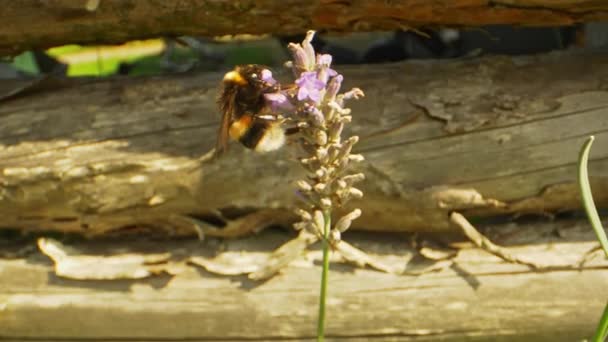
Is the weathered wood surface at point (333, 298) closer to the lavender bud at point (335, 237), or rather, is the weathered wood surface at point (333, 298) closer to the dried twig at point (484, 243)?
the dried twig at point (484, 243)

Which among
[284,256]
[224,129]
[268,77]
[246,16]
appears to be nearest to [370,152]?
[284,256]

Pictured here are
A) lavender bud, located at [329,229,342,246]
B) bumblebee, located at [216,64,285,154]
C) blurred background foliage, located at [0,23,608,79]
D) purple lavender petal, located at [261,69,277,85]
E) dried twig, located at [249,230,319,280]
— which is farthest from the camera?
blurred background foliage, located at [0,23,608,79]

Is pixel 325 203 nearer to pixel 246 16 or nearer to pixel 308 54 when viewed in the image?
pixel 308 54

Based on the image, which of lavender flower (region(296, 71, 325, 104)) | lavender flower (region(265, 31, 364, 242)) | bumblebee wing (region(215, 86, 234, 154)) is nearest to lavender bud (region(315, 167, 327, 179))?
lavender flower (region(265, 31, 364, 242))

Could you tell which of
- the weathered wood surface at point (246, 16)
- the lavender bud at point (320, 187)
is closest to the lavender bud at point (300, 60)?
the lavender bud at point (320, 187)

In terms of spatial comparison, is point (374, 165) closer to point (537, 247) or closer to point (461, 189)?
point (461, 189)

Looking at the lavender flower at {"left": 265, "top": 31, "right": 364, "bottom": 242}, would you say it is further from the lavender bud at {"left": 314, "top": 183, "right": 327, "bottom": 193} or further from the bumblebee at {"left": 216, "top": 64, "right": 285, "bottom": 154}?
the bumblebee at {"left": 216, "top": 64, "right": 285, "bottom": 154}
